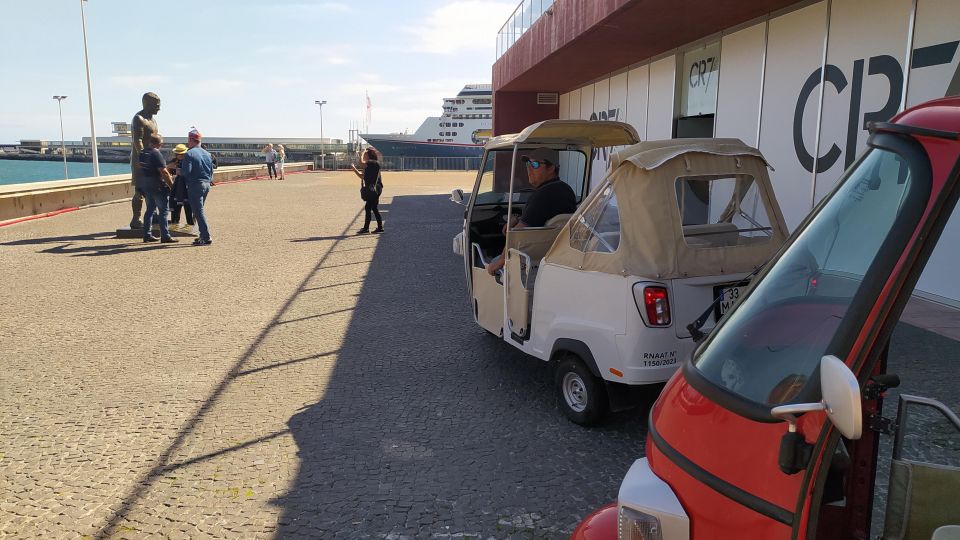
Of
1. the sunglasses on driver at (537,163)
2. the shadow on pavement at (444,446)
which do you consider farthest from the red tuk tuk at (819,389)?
the sunglasses on driver at (537,163)

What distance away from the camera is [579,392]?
4.43 m

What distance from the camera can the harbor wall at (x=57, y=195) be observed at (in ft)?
48.5

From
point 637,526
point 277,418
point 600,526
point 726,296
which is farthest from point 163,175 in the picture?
point 637,526

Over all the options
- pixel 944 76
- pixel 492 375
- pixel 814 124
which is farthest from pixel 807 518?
pixel 814 124

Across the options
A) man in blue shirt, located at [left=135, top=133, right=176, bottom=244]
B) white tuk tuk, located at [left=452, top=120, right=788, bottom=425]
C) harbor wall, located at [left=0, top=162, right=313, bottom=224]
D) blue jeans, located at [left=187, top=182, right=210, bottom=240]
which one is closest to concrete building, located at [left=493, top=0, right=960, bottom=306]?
white tuk tuk, located at [left=452, top=120, right=788, bottom=425]

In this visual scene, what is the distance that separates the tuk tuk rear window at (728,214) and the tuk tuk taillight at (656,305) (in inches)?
24.7

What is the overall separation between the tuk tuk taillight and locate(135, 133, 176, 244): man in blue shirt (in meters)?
10.4

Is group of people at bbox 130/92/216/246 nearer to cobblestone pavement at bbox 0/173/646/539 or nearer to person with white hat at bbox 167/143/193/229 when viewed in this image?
person with white hat at bbox 167/143/193/229

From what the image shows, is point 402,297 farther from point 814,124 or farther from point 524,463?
point 814,124

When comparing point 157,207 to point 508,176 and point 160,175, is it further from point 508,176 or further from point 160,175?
point 508,176

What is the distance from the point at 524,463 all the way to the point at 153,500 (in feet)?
6.61

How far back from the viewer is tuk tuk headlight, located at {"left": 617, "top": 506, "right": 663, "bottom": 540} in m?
1.73

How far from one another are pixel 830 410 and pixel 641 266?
2.57 meters

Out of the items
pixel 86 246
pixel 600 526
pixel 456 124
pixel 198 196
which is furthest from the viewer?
pixel 456 124
